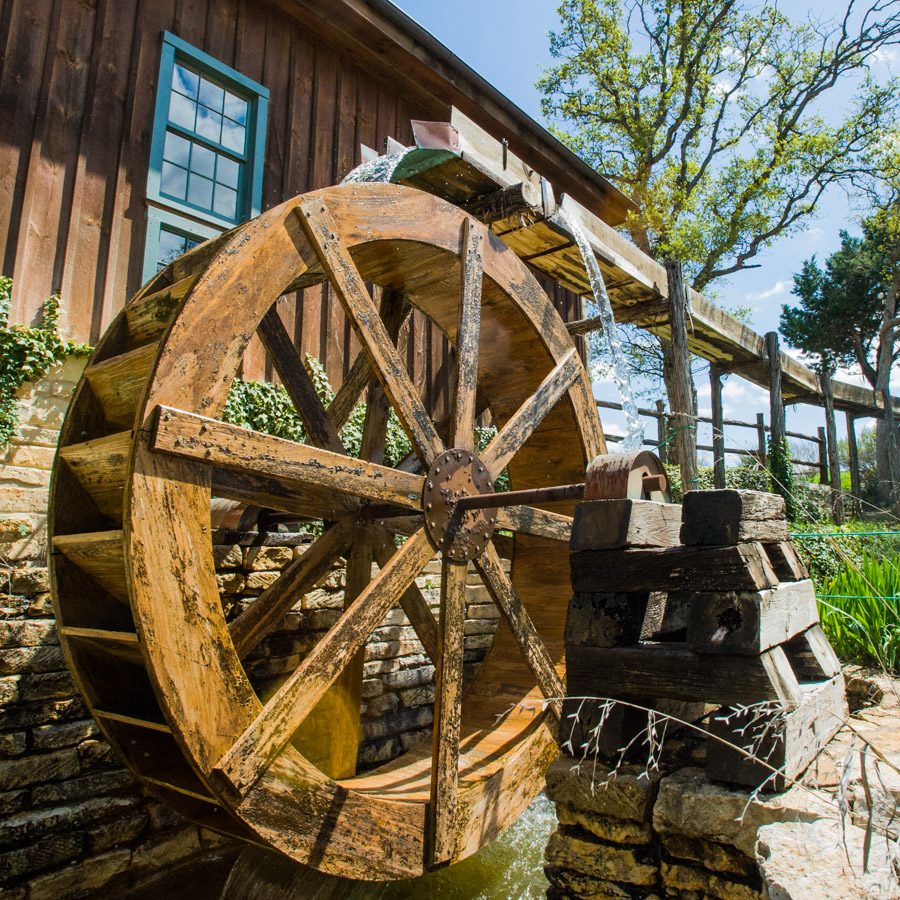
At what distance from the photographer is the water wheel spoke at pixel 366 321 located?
2717 millimetres

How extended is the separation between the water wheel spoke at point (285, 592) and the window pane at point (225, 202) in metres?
3.01

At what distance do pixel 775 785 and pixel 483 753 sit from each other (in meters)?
1.68

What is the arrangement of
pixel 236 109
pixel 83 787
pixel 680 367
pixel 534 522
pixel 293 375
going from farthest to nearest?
pixel 680 367 < pixel 236 109 < pixel 534 522 < pixel 293 375 < pixel 83 787

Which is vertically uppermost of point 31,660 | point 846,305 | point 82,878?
point 846,305

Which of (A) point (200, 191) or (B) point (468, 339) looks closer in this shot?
(B) point (468, 339)

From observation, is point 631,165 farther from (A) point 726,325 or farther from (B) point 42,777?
(B) point 42,777

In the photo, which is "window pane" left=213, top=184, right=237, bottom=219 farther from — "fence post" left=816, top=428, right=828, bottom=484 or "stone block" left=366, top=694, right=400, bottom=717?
"fence post" left=816, top=428, right=828, bottom=484

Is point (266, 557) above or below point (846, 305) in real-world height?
below

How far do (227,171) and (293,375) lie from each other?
297cm

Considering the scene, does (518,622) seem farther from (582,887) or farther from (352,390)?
(352,390)

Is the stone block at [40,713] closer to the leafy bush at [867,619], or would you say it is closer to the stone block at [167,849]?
the stone block at [167,849]

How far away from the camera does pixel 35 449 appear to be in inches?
165

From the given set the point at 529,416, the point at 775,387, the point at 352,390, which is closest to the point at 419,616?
the point at 529,416

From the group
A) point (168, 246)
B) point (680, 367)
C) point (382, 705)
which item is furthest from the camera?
point (680, 367)
